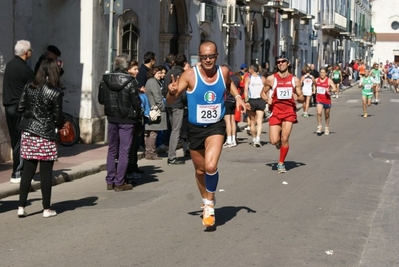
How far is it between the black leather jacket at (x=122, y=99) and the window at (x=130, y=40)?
8478mm

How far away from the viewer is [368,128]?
24.2 m

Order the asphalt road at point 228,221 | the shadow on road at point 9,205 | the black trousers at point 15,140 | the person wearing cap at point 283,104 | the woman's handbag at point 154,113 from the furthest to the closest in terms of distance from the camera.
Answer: the person wearing cap at point 283,104
the woman's handbag at point 154,113
the black trousers at point 15,140
the shadow on road at point 9,205
the asphalt road at point 228,221

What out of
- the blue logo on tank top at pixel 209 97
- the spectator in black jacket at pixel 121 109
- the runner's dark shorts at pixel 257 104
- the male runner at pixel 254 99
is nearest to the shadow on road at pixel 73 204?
the spectator in black jacket at pixel 121 109

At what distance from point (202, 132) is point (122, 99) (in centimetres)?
282

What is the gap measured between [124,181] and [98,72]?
22.2 feet

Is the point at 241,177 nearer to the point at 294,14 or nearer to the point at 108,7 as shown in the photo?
the point at 108,7

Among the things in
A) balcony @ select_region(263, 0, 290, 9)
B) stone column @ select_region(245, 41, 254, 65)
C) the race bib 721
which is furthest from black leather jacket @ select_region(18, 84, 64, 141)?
balcony @ select_region(263, 0, 290, 9)

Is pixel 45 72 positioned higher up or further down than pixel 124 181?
higher up

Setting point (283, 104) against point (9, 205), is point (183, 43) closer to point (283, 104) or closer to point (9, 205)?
point (283, 104)

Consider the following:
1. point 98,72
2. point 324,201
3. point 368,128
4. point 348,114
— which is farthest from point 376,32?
point 324,201

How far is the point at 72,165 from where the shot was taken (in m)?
13.8

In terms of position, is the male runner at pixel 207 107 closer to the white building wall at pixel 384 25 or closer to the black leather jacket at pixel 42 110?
the black leather jacket at pixel 42 110

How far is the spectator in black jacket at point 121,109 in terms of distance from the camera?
11562 mm

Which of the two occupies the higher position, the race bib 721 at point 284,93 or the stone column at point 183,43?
the stone column at point 183,43
